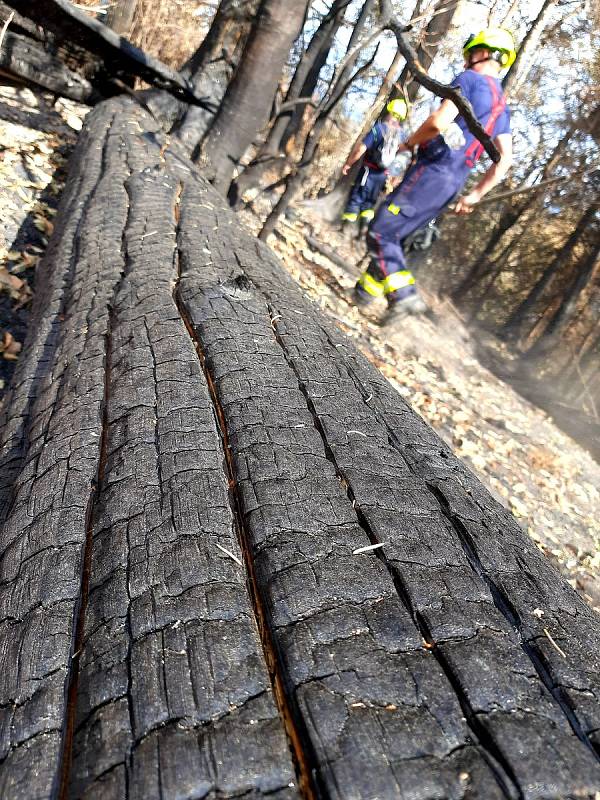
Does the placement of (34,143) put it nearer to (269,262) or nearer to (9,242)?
(9,242)

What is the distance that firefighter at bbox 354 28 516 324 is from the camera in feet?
14.5

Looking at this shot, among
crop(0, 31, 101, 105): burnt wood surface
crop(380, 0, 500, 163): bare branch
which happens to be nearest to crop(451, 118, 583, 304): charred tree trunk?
crop(380, 0, 500, 163): bare branch

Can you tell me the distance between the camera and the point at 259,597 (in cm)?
86

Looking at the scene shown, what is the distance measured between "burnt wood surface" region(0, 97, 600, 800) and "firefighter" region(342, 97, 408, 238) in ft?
19.2

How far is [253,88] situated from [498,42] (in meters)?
2.08

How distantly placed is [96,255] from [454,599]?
1945 millimetres

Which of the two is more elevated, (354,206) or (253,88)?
(253,88)

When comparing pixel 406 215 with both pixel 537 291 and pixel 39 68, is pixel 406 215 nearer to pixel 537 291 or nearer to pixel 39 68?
pixel 39 68

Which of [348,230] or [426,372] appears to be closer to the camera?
[426,372]

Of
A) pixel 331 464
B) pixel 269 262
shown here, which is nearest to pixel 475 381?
pixel 269 262

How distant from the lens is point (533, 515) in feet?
11.8

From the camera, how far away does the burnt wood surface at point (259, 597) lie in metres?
0.65

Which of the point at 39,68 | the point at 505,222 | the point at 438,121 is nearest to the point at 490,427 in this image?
the point at 438,121

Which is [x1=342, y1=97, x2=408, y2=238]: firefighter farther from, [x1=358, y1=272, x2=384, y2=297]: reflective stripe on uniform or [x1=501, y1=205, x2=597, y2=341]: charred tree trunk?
[x1=501, y1=205, x2=597, y2=341]: charred tree trunk
